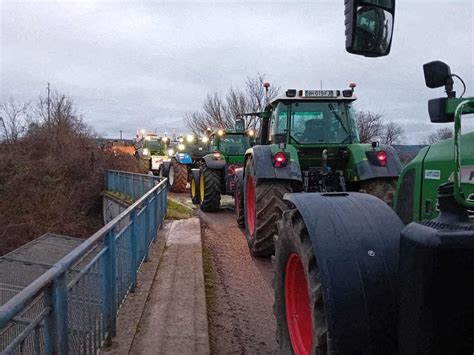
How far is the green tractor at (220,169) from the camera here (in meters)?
11.7

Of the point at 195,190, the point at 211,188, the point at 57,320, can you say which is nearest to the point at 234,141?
the point at 195,190

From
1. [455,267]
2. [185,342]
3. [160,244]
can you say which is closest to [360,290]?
[455,267]

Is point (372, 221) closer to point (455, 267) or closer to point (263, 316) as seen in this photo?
point (455, 267)

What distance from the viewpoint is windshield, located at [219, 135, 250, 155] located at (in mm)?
13819

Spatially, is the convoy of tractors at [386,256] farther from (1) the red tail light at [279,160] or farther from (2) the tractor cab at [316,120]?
(2) the tractor cab at [316,120]

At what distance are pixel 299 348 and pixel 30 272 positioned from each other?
10749 mm

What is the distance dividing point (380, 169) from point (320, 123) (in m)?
1.38

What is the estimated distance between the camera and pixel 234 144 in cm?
1402

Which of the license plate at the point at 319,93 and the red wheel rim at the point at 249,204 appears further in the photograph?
the red wheel rim at the point at 249,204

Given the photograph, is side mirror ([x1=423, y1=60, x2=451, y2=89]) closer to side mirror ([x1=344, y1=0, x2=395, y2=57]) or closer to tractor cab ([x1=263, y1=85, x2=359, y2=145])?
side mirror ([x1=344, y1=0, x2=395, y2=57])

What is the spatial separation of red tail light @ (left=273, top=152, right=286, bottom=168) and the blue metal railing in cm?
207

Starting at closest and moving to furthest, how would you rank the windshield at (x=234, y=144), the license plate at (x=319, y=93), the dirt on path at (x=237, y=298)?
the dirt on path at (x=237, y=298) → the license plate at (x=319, y=93) → the windshield at (x=234, y=144)

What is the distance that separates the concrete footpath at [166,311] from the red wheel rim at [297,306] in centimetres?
91

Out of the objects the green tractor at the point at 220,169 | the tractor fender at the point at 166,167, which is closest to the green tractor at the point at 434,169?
the green tractor at the point at 220,169
